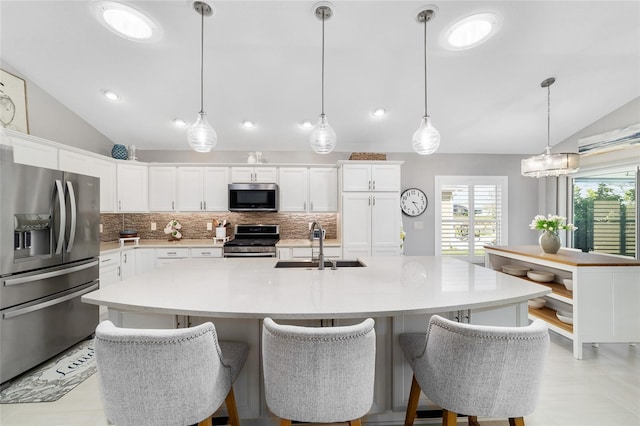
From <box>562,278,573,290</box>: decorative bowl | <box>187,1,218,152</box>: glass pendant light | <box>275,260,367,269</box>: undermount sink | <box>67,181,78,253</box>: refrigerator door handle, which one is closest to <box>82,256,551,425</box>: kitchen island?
<box>275,260,367,269</box>: undermount sink

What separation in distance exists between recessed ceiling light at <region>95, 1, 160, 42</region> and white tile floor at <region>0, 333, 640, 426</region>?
281cm

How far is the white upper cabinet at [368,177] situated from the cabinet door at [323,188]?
15.3 inches

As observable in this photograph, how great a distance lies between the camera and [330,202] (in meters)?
4.47

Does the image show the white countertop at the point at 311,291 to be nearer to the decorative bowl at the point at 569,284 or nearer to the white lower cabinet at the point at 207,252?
the decorative bowl at the point at 569,284

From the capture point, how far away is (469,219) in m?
4.99

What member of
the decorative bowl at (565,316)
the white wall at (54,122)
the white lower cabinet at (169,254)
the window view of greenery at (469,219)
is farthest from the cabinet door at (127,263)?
the decorative bowl at (565,316)

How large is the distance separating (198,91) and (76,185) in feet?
5.31

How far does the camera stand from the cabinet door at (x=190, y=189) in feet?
14.4

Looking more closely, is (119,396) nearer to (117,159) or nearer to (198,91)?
(198,91)

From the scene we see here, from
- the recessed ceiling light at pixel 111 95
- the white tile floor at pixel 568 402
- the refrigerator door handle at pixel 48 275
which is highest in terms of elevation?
the recessed ceiling light at pixel 111 95

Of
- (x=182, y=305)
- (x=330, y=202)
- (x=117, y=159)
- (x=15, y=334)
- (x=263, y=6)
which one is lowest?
(x=15, y=334)

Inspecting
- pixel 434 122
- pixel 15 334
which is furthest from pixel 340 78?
pixel 15 334

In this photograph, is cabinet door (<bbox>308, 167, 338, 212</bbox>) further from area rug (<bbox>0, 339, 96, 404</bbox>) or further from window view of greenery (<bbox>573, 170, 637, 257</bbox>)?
window view of greenery (<bbox>573, 170, 637, 257</bbox>)

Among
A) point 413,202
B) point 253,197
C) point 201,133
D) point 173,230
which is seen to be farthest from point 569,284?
point 173,230
